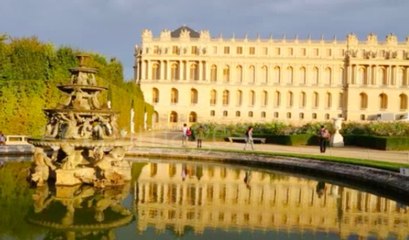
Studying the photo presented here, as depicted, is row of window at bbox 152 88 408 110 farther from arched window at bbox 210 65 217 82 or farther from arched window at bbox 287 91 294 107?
arched window at bbox 210 65 217 82

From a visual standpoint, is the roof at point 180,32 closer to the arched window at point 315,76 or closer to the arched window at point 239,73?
the arched window at point 239,73

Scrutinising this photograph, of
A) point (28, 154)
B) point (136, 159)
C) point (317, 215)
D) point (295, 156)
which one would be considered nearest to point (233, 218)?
point (317, 215)

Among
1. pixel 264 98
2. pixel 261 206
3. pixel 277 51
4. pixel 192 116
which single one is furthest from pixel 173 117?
pixel 261 206

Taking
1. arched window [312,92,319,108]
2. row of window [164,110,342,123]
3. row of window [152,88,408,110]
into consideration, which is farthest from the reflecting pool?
arched window [312,92,319,108]

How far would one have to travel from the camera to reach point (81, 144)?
13.3 meters

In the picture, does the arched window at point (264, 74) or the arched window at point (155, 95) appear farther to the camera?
the arched window at point (264, 74)

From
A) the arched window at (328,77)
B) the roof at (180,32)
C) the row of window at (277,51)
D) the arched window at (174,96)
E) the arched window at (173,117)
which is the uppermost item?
the roof at (180,32)

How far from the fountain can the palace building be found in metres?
64.0

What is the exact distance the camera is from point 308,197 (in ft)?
41.7

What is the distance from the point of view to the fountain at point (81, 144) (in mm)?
13180

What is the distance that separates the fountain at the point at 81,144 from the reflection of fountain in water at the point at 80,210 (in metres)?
0.47

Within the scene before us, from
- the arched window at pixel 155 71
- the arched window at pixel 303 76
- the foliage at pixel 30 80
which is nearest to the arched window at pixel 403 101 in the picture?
the arched window at pixel 303 76

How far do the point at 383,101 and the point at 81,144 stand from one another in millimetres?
74941

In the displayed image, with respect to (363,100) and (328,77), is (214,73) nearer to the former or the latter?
(328,77)
